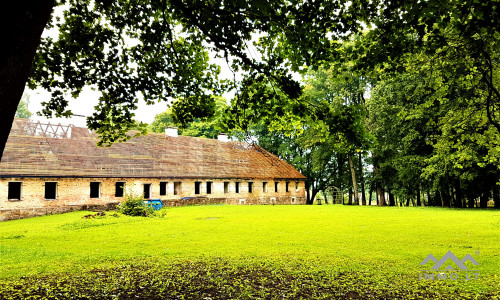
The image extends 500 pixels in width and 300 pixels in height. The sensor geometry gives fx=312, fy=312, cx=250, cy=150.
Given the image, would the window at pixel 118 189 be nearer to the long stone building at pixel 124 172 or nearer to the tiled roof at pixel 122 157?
the long stone building at pixel 124 172

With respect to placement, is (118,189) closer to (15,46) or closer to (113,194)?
(113,194)

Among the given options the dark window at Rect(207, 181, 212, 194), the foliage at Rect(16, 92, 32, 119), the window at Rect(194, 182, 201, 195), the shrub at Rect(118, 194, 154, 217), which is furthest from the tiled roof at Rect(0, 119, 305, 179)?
the foliage at Rect(16, 92, 32, 119)

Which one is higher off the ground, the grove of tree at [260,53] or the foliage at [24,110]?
the foliage at [24,110]

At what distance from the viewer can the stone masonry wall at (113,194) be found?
76.0ft

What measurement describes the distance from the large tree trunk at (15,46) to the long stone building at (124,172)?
708 inches

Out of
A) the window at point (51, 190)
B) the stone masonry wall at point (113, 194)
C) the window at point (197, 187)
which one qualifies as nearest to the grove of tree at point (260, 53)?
the stone masonry wall at point (113, 194)

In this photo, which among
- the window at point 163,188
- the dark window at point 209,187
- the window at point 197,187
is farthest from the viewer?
the dark window at point 209,187

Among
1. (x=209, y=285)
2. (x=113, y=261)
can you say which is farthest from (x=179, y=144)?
(x=209, y=285)

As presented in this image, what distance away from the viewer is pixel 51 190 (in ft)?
89.7

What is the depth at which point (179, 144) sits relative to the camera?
1401 inches

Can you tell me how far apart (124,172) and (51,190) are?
624 centimetres

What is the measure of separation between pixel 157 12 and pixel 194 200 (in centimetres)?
2568

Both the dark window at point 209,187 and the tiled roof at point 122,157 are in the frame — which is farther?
the dark window at point 209,187

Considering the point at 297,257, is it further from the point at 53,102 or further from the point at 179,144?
the point at 179,144
